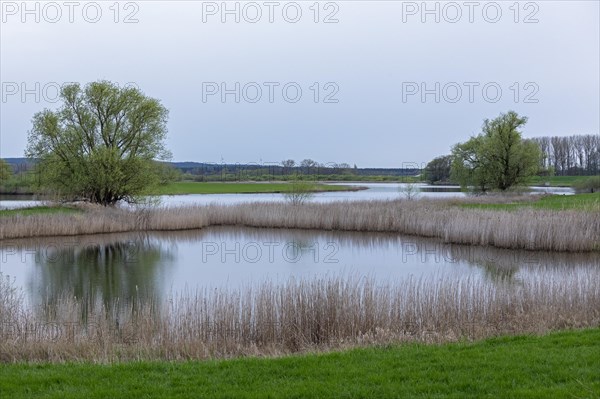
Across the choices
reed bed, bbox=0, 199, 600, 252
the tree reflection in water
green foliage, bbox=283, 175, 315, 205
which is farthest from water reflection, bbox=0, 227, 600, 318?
green foliage, bbox=283, 175, 315, 205

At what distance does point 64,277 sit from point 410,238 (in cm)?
1313

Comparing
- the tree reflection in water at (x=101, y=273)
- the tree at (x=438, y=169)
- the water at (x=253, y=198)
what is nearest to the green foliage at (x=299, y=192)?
the water at (x=253, y=198)

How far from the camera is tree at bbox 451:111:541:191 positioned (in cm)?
4006

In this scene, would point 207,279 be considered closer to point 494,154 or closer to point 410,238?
point 410,238

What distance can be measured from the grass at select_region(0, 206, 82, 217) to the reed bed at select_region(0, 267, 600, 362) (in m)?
16.2

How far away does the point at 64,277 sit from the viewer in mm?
15195

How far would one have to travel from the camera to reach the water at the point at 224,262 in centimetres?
1382

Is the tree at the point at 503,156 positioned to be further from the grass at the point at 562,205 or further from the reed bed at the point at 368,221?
the grass at the point at 562,205

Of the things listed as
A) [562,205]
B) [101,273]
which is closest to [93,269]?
[101,273]

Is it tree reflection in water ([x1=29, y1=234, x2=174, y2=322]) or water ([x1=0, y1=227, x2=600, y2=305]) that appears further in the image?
water ([x1=0, y1=227, x2=600, y2=305])

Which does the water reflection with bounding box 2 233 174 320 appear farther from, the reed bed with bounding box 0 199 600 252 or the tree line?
the tree line

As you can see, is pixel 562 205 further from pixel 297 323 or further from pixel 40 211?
pixel 40 211

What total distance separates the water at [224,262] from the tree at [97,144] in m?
5.49

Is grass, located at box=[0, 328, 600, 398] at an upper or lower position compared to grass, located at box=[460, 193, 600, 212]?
lower
